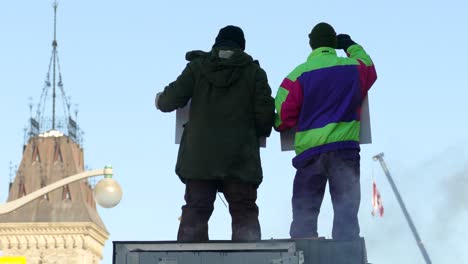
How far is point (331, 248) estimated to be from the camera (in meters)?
8.49

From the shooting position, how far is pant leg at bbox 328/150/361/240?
360 inches

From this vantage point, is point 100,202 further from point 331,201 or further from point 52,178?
point 52,178

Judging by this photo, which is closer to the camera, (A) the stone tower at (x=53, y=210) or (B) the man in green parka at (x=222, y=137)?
(B) the man in green parka at (x=222, y=137)

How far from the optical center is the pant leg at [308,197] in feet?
30.8

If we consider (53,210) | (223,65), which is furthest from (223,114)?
(53,210)

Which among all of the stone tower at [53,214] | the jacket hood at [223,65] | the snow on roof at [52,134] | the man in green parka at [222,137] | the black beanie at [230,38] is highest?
the snow on roof at [52,134]

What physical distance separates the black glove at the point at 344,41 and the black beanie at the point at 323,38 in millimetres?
472

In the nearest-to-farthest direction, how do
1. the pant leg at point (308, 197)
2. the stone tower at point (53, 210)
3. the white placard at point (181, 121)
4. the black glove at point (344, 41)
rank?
1. the pant leg at point (308, 197)
2. the white placard at point (181, 121)
3. the black glove at point (344, 41)
4. the stone tower at point (53, 210)

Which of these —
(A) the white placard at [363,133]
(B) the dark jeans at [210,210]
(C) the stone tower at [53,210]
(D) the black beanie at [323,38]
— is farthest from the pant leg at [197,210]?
(C) the stone tower at [53,210]

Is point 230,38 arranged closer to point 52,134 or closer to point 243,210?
point 243,210

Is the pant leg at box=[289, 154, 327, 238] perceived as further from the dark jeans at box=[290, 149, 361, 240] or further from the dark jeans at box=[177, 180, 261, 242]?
the dark jeans at box=[177, 180, 261, 242]

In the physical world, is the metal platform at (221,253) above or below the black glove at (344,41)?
below

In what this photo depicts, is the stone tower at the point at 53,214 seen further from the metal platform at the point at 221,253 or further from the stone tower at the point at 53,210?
the metal platform at the point at 221,253

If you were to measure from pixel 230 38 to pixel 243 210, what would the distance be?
3.49 ft
